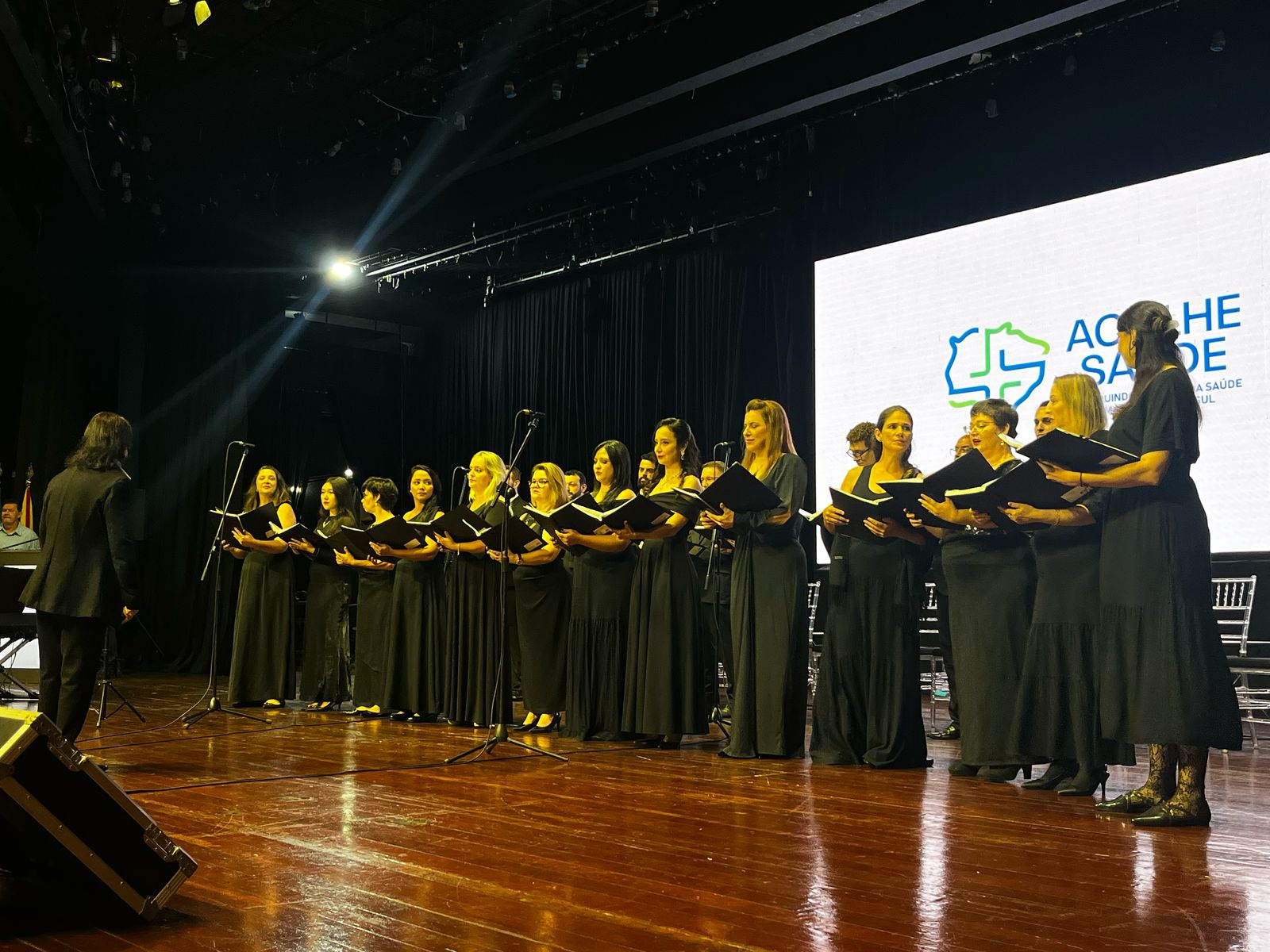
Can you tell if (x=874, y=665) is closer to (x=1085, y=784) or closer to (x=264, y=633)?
(x=1085, y=784)

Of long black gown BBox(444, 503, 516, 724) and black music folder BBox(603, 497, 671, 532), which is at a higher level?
black music folder BBox(603, 497, 671, 532)

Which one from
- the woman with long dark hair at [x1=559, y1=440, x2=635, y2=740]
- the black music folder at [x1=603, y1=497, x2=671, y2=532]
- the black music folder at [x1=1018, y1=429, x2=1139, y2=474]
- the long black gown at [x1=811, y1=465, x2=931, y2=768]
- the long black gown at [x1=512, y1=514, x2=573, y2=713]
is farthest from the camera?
the long black gown at [x1=512, y1=514, x2=573, y2=713]

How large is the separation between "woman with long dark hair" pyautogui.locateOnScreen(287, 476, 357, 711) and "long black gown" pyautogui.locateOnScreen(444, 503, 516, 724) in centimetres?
125

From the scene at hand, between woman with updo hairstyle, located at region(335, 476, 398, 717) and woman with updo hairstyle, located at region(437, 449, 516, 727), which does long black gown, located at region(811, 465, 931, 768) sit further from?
woman with updo hairstyle, located at region(335, 476, 398, 717)

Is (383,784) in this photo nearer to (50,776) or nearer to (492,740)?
(492,740)

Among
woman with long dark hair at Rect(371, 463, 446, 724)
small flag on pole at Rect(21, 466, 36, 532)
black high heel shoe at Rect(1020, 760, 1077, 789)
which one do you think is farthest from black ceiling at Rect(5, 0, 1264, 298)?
black high heel shoe at Rect(1020, 760, 1077, 789)

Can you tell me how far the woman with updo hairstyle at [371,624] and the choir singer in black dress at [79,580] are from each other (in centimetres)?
277

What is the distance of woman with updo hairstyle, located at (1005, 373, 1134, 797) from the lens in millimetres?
4203

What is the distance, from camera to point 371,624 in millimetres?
7477

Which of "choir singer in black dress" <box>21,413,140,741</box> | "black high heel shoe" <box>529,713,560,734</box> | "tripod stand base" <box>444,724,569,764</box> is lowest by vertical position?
"black high heel shoe" <box>529,713,560,734</box>

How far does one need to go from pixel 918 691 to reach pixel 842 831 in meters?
1.71

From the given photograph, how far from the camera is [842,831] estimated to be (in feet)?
11.4

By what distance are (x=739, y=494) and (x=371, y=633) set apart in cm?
324

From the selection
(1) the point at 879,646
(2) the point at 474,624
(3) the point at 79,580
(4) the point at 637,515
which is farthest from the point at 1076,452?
(2) the point at 474,624
